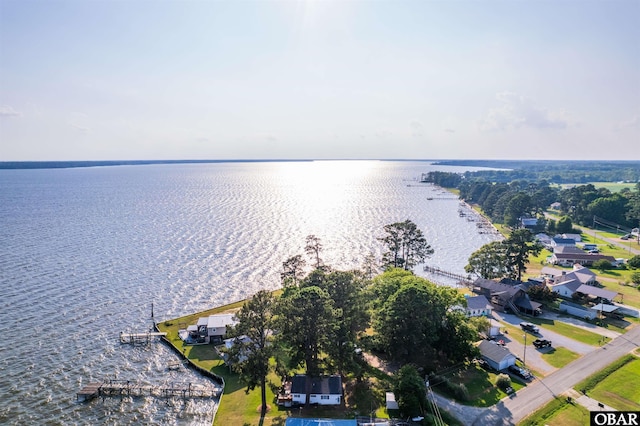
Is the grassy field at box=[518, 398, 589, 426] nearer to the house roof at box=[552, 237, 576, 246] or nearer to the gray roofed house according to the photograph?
the gray roofed house

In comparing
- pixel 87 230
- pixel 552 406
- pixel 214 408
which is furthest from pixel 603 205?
pixel 87 230

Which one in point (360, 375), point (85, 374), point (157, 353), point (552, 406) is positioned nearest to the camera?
point (552, 406)

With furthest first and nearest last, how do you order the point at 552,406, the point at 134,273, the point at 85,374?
1. the point at 134,273
2. the point at 85,374
3. the point at 552,406

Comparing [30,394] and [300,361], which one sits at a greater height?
[300,361]

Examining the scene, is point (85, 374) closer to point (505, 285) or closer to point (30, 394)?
point (30, 394)

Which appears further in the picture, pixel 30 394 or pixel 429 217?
pixel 429 217

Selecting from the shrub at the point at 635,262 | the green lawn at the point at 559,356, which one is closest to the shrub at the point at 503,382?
the green lawn at the point at 559,356

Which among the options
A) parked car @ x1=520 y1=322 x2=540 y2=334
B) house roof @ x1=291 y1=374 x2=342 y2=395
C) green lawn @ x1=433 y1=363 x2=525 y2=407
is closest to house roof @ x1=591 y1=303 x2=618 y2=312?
parked car @ x1=520 y1=322 x2=540 y2=334
